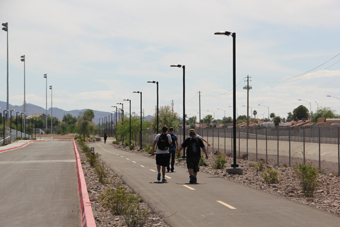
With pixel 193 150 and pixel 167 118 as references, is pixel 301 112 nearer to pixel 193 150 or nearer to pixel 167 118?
pixel 167 118

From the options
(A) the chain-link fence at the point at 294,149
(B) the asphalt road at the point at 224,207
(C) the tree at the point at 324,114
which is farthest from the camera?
(C) the tree at the point at 324,114

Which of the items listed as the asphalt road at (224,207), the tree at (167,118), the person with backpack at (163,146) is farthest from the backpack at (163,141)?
the tree at (167,118)

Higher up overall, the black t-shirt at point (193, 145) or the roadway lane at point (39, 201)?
the black t-shirt at point (193, 145)

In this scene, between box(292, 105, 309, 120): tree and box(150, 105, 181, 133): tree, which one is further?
→ box(292, 105, 309, 120): tree

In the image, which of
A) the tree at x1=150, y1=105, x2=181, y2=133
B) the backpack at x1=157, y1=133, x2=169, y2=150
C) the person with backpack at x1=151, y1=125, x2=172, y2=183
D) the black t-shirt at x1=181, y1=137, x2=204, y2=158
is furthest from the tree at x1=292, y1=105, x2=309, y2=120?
the backpack at x1=157, y1=133, x2=169, y2=150

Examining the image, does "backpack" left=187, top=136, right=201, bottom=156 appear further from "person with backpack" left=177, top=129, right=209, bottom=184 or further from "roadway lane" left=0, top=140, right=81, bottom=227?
"roadway lane" left=0, top=140, right=81, bottom=227

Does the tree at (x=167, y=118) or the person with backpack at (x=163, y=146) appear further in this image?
the tree at (x=167, y=118)

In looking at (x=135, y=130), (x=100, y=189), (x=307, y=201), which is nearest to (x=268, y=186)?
(x=307, y=201)

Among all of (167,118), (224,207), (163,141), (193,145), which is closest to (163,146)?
(163,141)

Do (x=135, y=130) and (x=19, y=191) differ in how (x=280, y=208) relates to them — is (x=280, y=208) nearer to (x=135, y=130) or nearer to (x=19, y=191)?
(x=19, y=191)

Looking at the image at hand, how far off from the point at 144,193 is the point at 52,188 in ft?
12.5

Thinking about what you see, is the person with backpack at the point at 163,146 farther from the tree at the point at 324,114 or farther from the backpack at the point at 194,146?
the tree at the point at 324,114

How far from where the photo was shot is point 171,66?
32.0 meters

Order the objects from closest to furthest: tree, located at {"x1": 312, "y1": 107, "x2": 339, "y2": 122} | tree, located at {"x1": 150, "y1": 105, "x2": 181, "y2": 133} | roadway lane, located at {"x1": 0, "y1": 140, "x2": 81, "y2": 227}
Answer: roadway lane, located at {"x1": 0, "y1": 140, "x2": 81, "y2": 227}, tree, located at {"x1": 150, "y1": 105, "x2": 181, "y2": 133}, tree, located at {"x1": 312, "y1": 107, "x2": 339, "y2": 122}
